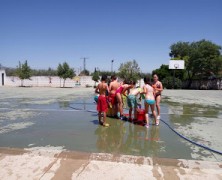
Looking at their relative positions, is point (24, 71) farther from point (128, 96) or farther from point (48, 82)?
point (128, 96)

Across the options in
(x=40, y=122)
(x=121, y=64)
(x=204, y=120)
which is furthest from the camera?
(x=121, y=64)

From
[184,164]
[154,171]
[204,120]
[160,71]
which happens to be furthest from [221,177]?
[160,71]

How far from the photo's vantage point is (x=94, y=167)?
13.3 ft

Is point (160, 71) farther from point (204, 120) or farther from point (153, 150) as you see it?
point (153, 150)

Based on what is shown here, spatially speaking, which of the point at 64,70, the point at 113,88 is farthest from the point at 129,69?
the point at 113,88

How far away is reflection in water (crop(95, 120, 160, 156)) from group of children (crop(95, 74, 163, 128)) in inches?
17.9

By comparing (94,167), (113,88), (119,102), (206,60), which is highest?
(206,60)

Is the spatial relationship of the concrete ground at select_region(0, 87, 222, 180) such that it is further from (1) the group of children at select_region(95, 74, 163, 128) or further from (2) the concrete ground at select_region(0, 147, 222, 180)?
(1) the group of children at select_region(95, 74, 163, 128)

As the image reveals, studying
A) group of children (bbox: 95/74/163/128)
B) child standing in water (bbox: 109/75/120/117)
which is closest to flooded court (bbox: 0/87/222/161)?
group of children (bbox: 95/74/163/128)

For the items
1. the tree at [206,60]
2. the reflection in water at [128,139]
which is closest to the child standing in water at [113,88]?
the reflection in water at [128,139]

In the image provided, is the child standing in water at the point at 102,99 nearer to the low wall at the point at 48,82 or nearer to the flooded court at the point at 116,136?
the flooded court at the point at 116,136

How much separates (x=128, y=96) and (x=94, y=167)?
4.09 meters

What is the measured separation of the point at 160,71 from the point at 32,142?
47470mm

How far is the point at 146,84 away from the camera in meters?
7.22
